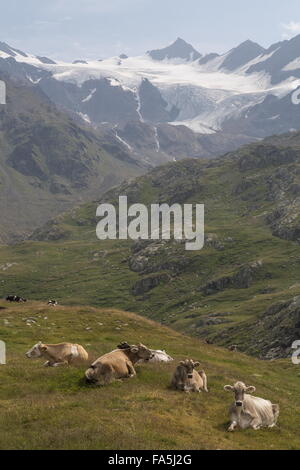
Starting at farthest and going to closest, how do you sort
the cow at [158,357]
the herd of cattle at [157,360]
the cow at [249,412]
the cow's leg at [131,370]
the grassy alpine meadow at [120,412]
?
1. the cow at [158,357]
2. the cow's leg at [131,370]
3. the herd of cattle at [157,360]
4. the cow at [249,412]
5. the grassy alpine meadow at [120,412]

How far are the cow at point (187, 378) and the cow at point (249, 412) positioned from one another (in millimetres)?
3346

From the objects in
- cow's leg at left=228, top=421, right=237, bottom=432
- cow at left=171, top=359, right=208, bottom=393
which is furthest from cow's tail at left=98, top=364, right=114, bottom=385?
cow's leg at left=228, top=421, right=237, bottom=432

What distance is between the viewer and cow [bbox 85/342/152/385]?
2959 cm

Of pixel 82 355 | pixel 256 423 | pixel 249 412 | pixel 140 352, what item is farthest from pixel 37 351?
pixel 256 423

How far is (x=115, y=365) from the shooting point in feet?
101

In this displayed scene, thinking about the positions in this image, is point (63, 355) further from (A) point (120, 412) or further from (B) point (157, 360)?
(A) point (120, 412)

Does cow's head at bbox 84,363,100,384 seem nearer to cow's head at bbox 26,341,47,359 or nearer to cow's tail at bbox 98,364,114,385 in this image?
cow's tail at bbox 98,364,114,385

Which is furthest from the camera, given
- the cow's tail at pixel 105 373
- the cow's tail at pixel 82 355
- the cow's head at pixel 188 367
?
the cow's tail at pixel 82 355

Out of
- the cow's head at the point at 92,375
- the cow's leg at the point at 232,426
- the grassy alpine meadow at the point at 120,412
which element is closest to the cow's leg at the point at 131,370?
the grassy alpine meadow at the point at 120,412

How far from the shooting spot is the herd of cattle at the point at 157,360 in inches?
1015

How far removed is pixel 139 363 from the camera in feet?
115

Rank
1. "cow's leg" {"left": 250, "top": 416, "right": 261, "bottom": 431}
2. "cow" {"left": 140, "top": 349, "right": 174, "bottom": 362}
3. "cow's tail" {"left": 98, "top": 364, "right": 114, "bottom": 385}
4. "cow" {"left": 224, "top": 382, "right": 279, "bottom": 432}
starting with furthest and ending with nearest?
"cow" {"left": 140, "top": 349, "right": 174, "bottom": 362} → "cow's tail" {"left": 98, "top": 364, "right": 114, "bottom": 385} → "cow's leg" {"left": 250, "top": 416, "right": 261, "bottom": 431} → "cow" {"left": 224, "top": 382, "right": 279, "bottom": 432}

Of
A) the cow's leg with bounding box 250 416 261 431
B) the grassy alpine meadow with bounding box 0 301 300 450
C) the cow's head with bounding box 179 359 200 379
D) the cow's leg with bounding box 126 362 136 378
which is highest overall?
the cow's head with bounding box 179 359 200 379

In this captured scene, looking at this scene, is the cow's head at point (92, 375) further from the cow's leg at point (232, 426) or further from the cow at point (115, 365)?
the cow's leg at point (232, 426)
